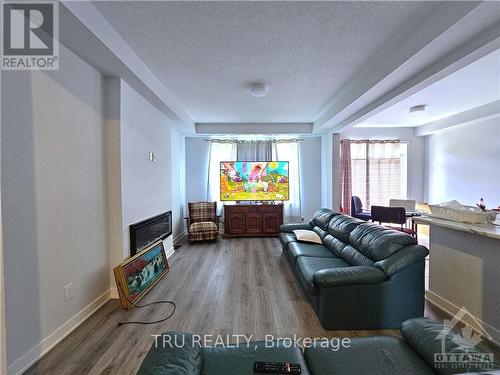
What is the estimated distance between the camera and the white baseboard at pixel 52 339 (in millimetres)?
1552

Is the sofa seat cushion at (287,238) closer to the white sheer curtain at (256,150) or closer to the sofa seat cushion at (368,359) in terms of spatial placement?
the sofa seat cushion at (368,359)

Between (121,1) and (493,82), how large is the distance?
15.1ft

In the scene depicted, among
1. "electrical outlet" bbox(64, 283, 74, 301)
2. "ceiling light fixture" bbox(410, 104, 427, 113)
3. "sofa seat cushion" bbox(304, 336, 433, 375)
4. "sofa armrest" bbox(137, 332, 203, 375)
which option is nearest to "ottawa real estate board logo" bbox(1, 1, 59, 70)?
"electrical outlet" bbox(64, 283, 74, 301)

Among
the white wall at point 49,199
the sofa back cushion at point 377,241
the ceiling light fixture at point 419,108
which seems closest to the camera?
the white wall at point 49,199

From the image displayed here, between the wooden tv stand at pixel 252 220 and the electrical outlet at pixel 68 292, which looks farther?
the wooden tv stand at pixel 252 220

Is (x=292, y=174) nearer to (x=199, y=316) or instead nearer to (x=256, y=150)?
(x=256, y=150)

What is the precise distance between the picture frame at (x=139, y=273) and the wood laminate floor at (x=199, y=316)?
0.09m

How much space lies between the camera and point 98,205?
2.39 meters

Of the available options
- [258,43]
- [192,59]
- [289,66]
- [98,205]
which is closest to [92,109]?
[98,205]

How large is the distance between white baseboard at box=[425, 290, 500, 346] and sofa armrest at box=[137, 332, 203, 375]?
2.28m

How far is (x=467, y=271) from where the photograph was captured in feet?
6.75

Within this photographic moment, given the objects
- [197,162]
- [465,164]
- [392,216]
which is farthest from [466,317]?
[197,162]

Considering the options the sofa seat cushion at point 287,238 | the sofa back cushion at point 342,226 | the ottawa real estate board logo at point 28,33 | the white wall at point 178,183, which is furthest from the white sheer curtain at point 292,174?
the ottawa real estate board logo at point 28,33

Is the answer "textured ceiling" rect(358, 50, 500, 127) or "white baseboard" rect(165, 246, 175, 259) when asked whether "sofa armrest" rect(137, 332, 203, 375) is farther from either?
"textured ceiling" rect(358, 50, 500, 127)
